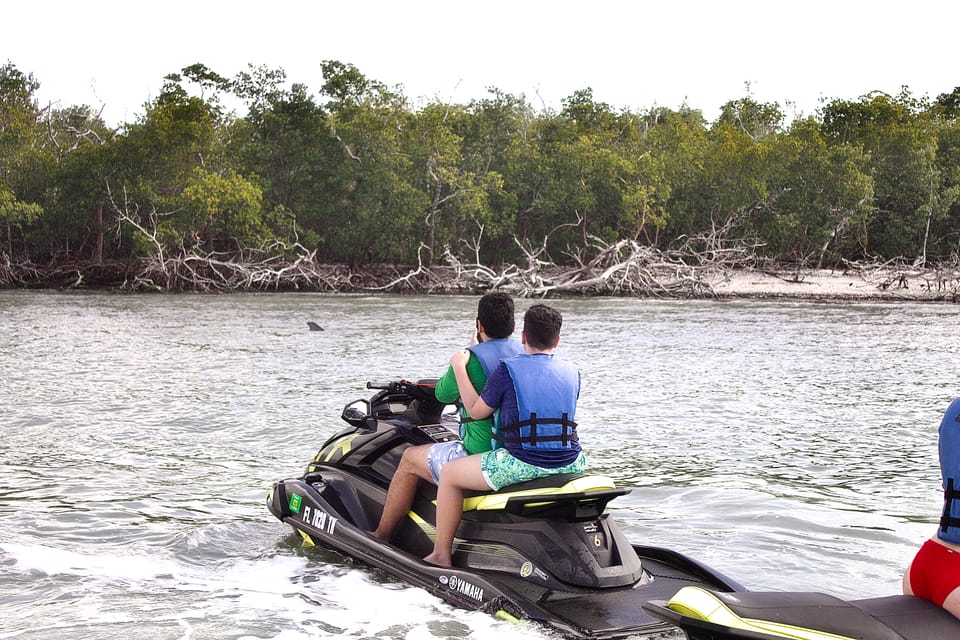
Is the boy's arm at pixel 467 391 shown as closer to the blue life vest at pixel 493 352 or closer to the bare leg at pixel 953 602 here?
the blue life vest at pixel 493 352

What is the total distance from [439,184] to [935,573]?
1447 inches

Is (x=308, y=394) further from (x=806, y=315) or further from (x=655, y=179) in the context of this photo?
(x=655, y=179)

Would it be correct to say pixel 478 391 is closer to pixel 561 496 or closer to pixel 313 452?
pixel 561 496

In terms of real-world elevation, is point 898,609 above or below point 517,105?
below

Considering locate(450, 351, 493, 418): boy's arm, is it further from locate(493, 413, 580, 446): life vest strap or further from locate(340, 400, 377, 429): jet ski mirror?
locate(340, 400, 377, 429): jet ski mirror

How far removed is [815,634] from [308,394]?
400 inches

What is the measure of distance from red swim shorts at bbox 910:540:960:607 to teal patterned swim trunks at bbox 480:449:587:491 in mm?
1723

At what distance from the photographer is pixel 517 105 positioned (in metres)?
44.0

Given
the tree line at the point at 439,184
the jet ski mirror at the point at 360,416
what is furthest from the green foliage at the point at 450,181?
the jet ski mirror at the point at 360,416

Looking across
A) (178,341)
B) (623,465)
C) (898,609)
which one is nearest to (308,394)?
(623,465)

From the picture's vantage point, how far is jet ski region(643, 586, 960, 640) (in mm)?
2994

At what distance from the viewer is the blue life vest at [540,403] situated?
15.0ft

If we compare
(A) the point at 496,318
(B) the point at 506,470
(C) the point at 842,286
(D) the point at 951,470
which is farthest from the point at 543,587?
(C) the point at 842,286

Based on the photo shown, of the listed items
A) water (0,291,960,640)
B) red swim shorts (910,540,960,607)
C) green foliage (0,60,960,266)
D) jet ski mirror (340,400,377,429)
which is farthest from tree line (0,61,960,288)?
red swim shorts (910,540,960,607)
